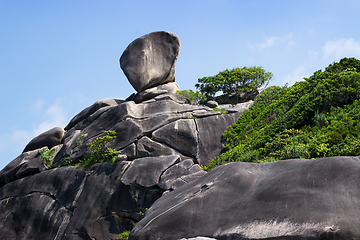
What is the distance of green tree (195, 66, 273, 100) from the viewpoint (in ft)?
80.6

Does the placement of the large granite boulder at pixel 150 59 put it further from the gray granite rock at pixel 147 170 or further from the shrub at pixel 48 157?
the gray granite rock at pixel 147 170

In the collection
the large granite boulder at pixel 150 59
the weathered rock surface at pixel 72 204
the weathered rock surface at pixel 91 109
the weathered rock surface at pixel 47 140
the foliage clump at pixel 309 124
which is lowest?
the weathered rock surface at pixel 72 204

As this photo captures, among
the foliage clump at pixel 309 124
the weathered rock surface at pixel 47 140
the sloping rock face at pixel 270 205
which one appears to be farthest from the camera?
the weathered rock surface at pixel 47 140

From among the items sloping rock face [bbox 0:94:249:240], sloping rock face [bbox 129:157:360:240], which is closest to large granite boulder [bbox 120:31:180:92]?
sloping rock face [bbox 0:94:249:240]

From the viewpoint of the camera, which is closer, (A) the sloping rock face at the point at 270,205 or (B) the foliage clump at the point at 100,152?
(A) the sloping rock face at the point at 270,205

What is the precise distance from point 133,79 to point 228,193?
60.1 ft

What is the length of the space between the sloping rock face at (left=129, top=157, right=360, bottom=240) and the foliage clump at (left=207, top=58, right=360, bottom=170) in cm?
479

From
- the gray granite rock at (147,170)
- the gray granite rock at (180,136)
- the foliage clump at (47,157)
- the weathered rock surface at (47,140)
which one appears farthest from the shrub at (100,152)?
the weathered rock surface at (47,140)

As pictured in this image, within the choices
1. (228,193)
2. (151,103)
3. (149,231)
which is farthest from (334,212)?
(151,103)

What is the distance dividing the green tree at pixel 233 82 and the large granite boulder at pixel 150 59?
3113 mm

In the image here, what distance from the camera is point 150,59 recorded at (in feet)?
82.7

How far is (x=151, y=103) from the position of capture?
22062mm

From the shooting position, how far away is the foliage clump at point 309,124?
12461 millimetres

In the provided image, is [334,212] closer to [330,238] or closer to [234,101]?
[330,238]
